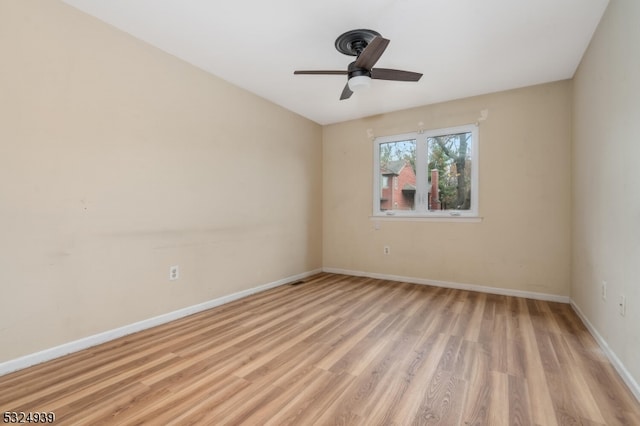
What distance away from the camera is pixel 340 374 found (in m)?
1.83

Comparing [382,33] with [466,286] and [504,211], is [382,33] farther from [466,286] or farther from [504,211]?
[466,286]

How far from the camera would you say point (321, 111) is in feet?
14.5

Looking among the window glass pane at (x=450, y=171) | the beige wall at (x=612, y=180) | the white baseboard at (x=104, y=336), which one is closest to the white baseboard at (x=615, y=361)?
the beige wall at (x=612, y=180)

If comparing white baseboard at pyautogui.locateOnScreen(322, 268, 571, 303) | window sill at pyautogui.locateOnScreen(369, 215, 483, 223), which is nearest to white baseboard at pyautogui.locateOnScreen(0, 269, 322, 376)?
white baseboard at pyautogui.locateOnScreen(322, 268, 571, 303)

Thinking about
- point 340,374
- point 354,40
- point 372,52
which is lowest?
point 340,374

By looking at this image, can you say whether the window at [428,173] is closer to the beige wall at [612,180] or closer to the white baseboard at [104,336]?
the beige wall at [612,180]

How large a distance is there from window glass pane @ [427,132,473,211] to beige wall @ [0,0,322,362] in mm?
2455

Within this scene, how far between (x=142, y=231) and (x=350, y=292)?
8.03 feet

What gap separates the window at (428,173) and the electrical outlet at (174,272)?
292cm

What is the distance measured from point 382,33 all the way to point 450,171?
7.28ft

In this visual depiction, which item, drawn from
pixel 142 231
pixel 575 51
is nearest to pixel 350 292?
pixel 142 231

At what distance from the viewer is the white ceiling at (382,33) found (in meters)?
2.16

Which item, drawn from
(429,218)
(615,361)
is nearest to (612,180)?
(615,361)

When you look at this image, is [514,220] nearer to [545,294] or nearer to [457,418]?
[545,294]
